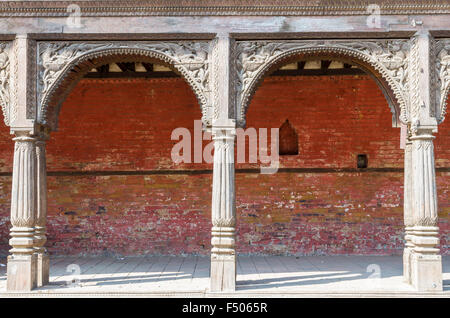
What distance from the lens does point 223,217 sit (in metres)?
6.11

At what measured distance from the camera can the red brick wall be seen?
9164 millimetres

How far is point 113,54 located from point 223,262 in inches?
128

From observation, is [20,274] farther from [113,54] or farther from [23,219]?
[113,54]

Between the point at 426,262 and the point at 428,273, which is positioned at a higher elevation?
the point at 426,262

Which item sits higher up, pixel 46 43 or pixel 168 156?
pixel 46 43

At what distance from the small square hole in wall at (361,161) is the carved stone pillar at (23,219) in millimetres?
6099

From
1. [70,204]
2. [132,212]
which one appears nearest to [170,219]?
[132,212]

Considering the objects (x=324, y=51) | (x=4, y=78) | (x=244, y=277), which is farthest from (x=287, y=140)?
(x=4, y=78)

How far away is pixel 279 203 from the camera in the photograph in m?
9.22

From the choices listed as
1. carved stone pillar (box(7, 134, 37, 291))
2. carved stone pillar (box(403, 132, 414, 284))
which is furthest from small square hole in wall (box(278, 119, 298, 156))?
carved stone pillar (box(7, 134, 37, 291))

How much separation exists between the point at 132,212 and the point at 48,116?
3213 mm

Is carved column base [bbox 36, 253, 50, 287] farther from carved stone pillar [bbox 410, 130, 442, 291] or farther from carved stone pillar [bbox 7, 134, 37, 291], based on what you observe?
carved stone pillar [bbox 410, 130, 442, 291]

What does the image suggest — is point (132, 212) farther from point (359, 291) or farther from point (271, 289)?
point (359, 291)

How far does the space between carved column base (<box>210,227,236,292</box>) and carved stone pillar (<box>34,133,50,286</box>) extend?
7.90 feet
